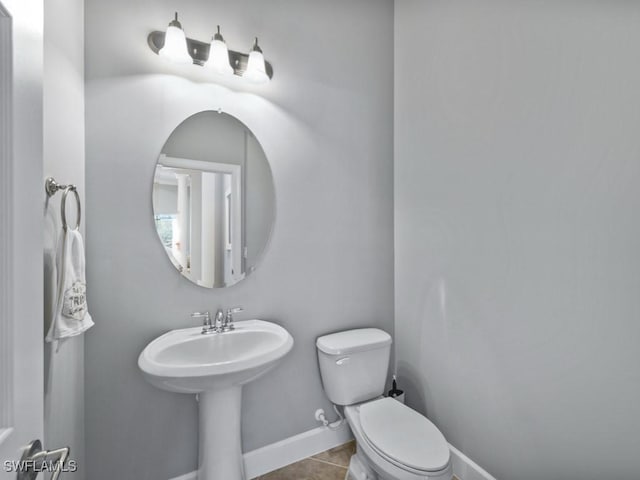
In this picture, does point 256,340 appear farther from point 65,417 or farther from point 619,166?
point 619,166

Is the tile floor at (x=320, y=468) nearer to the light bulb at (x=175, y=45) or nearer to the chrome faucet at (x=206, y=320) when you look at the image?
the chrome faucet at (x=206, y=320)

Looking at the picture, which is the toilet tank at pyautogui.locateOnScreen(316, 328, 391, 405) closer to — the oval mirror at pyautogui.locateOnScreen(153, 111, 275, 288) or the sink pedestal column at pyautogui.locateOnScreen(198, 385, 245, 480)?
the sink pedestal column at pyautogui.locateOnScreen(198, 385, 245, 480)

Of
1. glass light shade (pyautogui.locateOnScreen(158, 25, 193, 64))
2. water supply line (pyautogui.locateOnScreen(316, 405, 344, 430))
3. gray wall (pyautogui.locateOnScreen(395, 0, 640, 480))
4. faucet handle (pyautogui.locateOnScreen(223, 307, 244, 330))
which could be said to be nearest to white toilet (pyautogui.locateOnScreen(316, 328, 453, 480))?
water supply line (pyautogui.locateOnScreen(316, 405, 344, 430))

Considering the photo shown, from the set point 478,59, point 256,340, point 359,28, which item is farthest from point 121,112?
point 478,59

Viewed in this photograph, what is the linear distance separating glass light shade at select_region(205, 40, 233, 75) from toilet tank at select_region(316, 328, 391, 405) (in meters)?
1.45

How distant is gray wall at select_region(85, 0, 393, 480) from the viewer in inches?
51.8

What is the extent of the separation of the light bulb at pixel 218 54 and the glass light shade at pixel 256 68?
0.34ft

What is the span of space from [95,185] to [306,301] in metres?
1.12

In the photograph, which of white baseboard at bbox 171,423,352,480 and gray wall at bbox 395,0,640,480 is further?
white baseboard at bbox 171,423,352,480

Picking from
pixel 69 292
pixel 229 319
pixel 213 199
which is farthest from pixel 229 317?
pixel 69 292

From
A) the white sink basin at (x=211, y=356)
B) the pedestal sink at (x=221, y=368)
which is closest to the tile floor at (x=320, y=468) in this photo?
the pedestal sink at (x=221, y=368)

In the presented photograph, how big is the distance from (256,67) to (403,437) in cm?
179

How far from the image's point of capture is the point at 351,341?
1.70 m

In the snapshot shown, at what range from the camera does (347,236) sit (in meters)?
1.89
